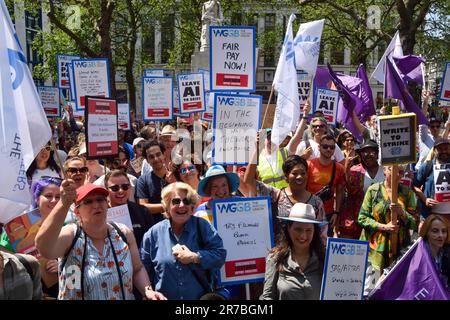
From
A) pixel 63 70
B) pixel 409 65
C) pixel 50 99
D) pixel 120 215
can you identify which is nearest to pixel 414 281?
pixel 120 215

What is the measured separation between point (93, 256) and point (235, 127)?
9.36ft

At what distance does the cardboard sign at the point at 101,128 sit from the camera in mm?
6359

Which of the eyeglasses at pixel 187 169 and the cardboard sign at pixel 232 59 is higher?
the cardboard sign at pixel 232 59

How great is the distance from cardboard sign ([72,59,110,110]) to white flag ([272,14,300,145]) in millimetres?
3463

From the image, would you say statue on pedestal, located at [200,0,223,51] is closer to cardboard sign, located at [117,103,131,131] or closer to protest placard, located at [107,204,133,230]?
cardboard sign, located at [117,103,131,131]

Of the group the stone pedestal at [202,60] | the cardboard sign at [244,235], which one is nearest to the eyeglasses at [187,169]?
the cardboard sign at [244,235]

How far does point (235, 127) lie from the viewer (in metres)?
6.47

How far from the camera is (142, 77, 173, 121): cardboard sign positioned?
1145 cm

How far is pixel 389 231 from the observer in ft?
18.9

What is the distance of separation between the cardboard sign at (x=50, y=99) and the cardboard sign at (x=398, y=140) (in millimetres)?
9870

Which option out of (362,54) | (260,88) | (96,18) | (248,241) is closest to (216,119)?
(248,241)

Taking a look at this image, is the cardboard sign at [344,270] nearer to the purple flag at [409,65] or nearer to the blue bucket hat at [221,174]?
the blue bucket hat at [221,174]
